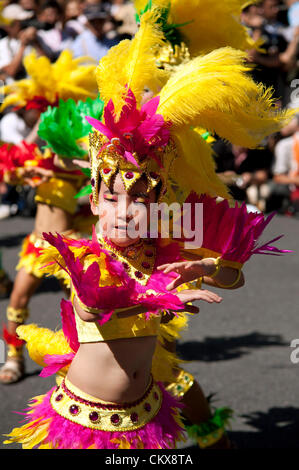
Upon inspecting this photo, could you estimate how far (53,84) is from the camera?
3.38 metres

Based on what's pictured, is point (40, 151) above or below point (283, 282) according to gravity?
above

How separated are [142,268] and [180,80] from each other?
60 cm

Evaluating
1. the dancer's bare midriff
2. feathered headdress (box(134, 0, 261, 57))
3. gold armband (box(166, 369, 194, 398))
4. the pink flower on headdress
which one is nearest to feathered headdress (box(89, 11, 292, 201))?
the pink flower on headdress

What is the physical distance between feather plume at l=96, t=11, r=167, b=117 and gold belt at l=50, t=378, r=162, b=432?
0.90 m

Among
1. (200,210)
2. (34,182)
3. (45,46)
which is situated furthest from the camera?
(45,46)

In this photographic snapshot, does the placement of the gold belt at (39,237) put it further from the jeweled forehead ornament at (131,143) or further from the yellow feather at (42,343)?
the jeweled forehead ornament at (131,143)

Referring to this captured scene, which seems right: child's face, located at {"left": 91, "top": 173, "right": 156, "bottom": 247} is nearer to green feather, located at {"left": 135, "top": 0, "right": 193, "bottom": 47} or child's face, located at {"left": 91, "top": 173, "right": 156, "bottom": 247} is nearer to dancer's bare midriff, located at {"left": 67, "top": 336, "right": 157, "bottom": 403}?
dancer's bare midriff, located at {"left": 67, "top": 336, "right": 157, "bottom": 403}

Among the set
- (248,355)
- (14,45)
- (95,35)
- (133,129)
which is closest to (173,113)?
(133,129)

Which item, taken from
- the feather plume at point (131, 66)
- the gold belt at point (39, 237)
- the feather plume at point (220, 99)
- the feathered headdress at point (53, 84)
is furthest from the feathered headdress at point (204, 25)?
the gold belt at point (39, 237)

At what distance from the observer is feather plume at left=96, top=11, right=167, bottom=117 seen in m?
1.79

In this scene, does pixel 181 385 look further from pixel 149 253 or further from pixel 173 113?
pixel 173 113

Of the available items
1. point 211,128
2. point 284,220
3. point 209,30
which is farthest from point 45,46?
point 211,128

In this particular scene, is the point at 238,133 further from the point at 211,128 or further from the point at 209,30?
the point at 209,30

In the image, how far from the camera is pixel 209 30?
2.57 m
